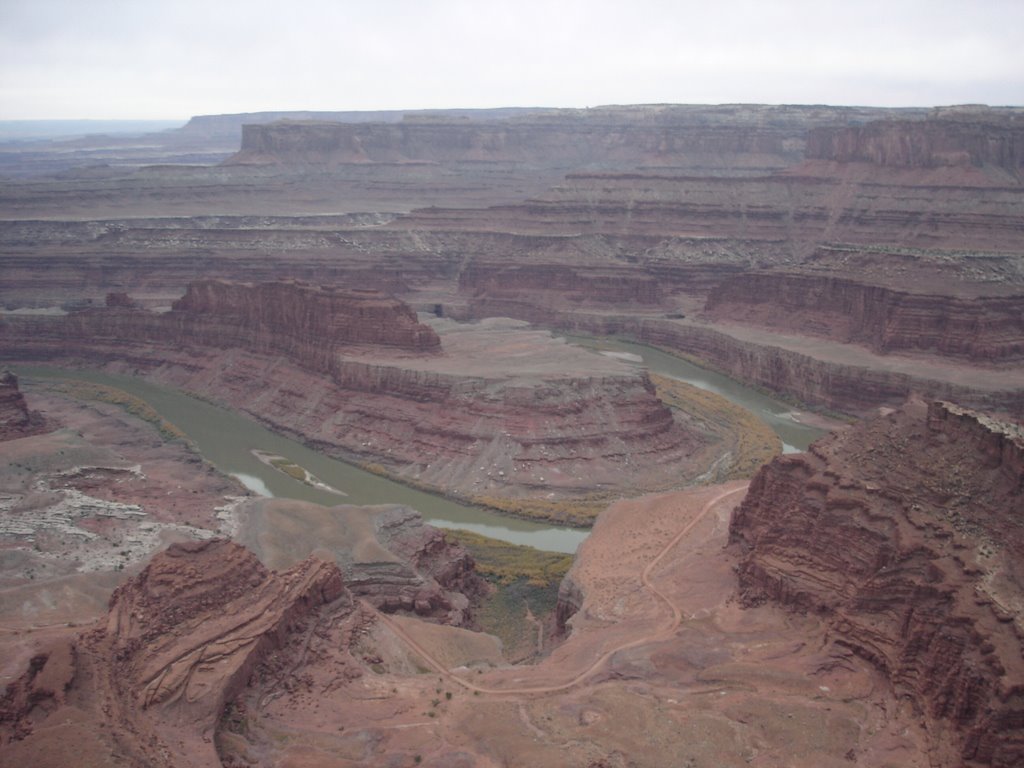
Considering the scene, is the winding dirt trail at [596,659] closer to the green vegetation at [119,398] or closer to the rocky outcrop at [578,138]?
the green vegetation at [119,398]

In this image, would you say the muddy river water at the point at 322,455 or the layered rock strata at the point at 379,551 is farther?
the muddy river water at the point at 322,455

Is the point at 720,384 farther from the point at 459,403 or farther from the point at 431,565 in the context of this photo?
the point at 431,565

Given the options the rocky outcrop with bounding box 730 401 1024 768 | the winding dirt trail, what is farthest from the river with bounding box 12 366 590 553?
the rocky outcrop with bounding box 730 401 1024 768

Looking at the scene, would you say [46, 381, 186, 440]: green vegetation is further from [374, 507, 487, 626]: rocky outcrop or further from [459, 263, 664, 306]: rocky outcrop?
[459, 263, 664, 306]: rocky outcrop

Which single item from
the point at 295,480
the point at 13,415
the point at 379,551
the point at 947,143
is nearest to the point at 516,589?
the point at 379,551

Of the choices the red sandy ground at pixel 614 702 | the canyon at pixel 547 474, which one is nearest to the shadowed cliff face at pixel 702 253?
the canyon at pixel 547 474

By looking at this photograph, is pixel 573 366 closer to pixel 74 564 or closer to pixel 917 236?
pixel 74 564
